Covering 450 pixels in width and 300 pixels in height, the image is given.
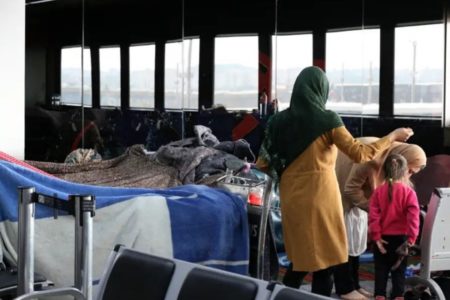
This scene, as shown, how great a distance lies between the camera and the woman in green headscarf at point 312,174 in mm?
4094

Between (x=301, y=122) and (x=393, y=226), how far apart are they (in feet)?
3.39

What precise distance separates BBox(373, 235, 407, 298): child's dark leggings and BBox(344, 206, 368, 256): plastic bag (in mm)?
448

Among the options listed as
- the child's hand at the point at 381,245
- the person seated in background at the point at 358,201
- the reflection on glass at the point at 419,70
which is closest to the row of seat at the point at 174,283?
the child's hand at the point at 381,245

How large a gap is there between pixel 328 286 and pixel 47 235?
1.54m

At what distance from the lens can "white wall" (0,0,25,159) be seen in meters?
→ 5.88

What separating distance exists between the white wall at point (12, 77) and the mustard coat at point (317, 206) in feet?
8.66

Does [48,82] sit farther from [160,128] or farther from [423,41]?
[423,41]

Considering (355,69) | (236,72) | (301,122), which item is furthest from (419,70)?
(301,122)

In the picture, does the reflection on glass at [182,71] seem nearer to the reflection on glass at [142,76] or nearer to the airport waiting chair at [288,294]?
Answer: the reflection on glass at [142,76]

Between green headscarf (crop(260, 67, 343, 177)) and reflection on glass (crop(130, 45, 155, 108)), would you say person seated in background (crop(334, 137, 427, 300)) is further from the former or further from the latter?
reflection on glass (crop(130, 45, 155, 108))

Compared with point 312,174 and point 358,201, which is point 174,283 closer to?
point 312,174

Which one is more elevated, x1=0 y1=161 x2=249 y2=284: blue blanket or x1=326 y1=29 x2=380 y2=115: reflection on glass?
x1=326 y1=29 x2=380 y2=115: reflection on glass

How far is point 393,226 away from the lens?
467cm

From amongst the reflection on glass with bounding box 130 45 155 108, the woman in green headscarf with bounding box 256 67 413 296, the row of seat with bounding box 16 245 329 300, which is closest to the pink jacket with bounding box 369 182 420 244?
the woman in green headscarf with bounding box 256 67 413 296
